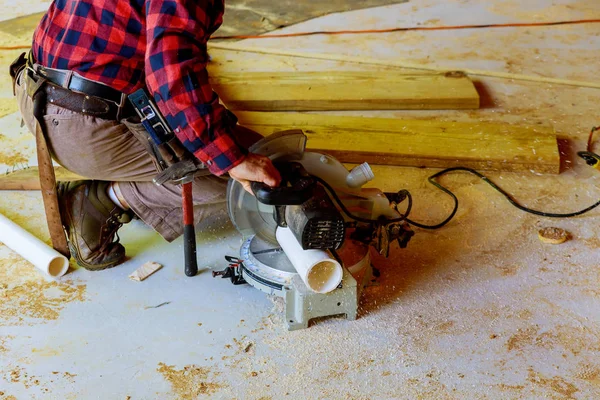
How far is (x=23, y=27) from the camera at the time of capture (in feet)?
18.1

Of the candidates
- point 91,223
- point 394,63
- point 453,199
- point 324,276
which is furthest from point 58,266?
point 394,63

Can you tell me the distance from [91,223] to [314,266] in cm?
102

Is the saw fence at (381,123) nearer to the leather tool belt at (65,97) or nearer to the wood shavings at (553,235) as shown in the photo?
the wood shavings at (553,235)

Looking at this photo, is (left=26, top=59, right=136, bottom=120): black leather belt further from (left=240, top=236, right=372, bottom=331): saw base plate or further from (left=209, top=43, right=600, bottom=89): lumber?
(left=209, top=43, right=600, bottom=89): lumber

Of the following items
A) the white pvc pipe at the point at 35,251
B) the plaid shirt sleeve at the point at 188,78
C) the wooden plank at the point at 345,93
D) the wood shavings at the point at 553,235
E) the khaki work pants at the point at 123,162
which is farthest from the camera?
the wooden plank at the point at 345,93

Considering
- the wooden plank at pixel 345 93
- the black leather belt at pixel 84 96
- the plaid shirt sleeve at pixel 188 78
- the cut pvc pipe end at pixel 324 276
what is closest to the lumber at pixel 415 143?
the wooden plank at pixel 345 93

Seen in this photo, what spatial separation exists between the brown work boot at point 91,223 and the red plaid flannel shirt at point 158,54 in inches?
24.7

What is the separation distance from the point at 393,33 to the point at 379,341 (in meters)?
3.34

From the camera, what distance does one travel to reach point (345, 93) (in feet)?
13.2

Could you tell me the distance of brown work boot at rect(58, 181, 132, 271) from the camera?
9.02ft

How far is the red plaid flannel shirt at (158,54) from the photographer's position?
81.5 inches

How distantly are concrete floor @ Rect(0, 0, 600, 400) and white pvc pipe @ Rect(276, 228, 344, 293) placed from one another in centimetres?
20

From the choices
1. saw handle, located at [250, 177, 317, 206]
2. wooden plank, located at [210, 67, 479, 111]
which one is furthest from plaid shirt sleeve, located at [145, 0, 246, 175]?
wooden plank, located at [210, 67, 479, 111]

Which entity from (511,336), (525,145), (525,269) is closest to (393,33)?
(525,145)
